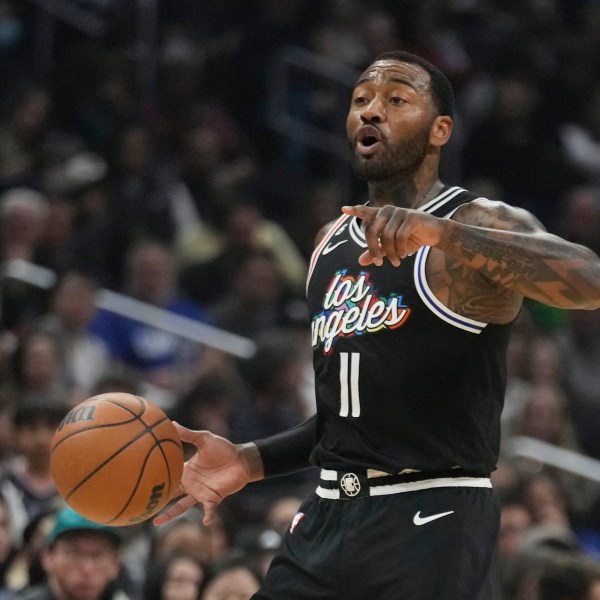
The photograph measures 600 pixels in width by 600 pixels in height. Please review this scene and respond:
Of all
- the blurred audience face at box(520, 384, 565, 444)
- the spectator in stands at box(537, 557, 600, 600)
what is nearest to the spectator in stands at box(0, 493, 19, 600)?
the spectator in stands at box(537, 557, 600, 600)

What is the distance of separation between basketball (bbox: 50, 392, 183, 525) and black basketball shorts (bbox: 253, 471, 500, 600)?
560mm

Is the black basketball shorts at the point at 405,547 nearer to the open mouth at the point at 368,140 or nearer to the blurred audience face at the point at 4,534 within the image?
the open mouth at the point at 368,140

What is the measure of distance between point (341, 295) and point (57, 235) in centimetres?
659

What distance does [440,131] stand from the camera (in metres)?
4.80

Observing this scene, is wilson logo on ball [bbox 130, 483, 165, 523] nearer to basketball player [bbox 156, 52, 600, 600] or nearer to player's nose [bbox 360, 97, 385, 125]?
basketball player [bbox 156, 52, 600, 600]

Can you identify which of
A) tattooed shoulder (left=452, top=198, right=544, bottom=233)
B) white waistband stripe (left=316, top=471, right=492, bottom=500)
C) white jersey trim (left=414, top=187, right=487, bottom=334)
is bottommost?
white waistband stripe (left=316, top=471, right=492, bottom=500)

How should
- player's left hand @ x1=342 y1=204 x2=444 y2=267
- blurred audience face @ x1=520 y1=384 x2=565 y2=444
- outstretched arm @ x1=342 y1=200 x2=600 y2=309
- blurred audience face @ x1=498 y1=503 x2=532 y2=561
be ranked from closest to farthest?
1. player's left hand @ x1=342 y1=204 x2=444 y2=267
2. outstretched arm @ x1=342 y1=200 x2=600 y2=309
3. blurred audience face @ x1=498 y1=503 x2=532 y2=561
4. blurred audience face @ x1=520 y1=384 x2=565 y2=444

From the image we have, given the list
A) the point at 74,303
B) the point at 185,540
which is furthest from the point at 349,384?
the point at 74,303

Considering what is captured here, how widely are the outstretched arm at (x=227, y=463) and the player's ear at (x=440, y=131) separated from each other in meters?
1.08

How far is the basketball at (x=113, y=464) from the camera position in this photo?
15.4ft

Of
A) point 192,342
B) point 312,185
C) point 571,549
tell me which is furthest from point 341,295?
point 312,185

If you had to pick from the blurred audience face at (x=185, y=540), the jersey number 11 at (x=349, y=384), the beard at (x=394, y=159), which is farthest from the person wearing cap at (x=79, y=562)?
the beard at (x=394, y=159)

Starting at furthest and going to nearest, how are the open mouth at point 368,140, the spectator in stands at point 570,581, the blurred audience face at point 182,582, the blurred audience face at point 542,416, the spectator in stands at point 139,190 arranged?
the spectator in stands at point 139,190 < the blurred audience face at point 542,416 < the blurred audience face at point 182,582 < the spectator in stands at point 570,581 < the open mouth at point 368,140

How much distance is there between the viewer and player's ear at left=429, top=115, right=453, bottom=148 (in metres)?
4.78
